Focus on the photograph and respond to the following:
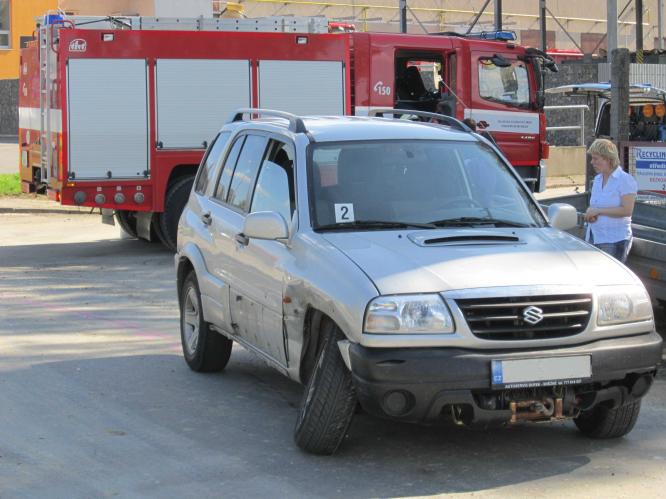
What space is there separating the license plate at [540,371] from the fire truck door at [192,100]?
10.5 meters

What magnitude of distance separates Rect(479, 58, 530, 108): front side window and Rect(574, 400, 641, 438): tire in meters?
12.2

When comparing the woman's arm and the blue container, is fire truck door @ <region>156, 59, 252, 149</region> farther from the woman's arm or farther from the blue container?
the woman's arm

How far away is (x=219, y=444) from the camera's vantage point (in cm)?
677

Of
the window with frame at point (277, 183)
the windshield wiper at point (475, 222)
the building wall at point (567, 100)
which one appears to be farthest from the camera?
the building wall at point (567, 100)

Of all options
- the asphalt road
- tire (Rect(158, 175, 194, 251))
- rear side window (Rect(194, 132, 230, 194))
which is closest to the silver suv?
the asphalt road

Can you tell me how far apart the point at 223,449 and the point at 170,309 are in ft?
16.7

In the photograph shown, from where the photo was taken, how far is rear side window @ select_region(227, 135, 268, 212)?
25.7ft

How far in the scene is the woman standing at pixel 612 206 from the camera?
914 centimetres

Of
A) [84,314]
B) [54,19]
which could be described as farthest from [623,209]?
[54,19]

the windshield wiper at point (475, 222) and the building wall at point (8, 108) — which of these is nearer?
the windshield wiper at point (475, 222)

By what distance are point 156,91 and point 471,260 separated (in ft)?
34.0

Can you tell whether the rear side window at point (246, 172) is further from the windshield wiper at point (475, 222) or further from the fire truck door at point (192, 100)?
the fire truck door at point (192, 100)

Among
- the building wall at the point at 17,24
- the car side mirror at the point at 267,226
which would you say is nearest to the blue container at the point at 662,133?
the car side mirror at the point at 267,226

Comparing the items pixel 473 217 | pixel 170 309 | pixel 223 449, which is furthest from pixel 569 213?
pixel 170 309
